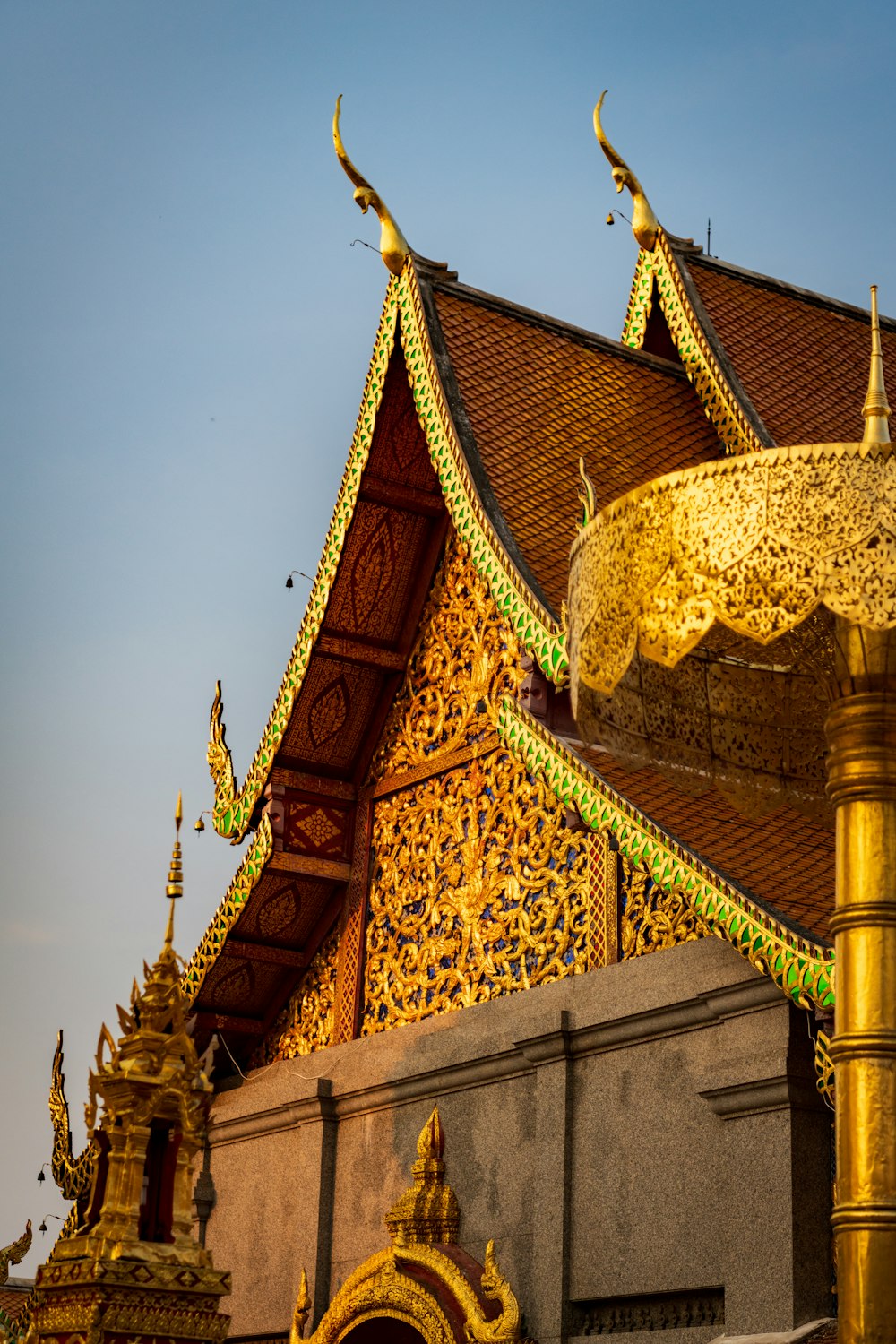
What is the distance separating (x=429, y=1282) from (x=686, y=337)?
4032 mm

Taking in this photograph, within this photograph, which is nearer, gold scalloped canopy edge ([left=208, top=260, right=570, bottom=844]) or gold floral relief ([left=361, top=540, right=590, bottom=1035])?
gold scalloped canopy edge ([left=208, top=260, right=570, bottom=844])

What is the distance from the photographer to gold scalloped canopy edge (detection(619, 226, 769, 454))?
827 cm

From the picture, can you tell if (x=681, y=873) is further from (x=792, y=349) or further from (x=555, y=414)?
(x=792, y=349)

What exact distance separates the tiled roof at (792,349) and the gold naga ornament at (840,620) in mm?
3987

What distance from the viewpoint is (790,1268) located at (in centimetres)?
582

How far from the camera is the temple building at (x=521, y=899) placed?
598 cm

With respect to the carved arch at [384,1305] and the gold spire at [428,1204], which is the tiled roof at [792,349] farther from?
the carved arch at [384,1305]

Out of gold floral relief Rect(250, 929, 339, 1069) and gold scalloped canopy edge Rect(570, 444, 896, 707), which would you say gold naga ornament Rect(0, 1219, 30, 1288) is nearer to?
gold floral relief Rect(250, 929, 339, 1069)

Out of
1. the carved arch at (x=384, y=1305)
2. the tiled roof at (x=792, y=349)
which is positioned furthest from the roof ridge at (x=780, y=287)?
the carved arch at (x=384, y=1305)

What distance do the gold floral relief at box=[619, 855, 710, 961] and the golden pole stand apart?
106 inches

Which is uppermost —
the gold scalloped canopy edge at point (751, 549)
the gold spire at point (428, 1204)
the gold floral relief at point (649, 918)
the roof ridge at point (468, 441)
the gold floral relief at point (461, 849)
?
the roof ridge at point (468, 441)

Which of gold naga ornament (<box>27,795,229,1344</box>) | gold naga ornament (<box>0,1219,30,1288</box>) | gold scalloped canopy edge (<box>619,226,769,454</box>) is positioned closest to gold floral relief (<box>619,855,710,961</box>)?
gold naga ornament (<box>27,795,229,1344</box>)

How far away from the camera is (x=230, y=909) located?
9.12 metres

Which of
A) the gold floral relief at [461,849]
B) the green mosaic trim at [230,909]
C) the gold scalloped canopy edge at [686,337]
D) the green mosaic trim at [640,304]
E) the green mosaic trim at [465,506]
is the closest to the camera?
the green mosaic trim at [465,506]
